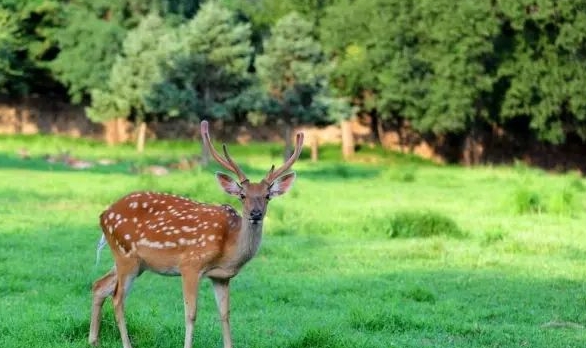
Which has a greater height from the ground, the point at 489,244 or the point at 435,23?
the point at 435,23

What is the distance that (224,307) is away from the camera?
771 cm

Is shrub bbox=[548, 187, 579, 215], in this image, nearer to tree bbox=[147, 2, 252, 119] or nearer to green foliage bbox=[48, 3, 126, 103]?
tree bbox=[147, 2, 252, 119]

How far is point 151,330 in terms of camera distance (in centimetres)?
821

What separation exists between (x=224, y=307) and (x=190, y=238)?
55cm

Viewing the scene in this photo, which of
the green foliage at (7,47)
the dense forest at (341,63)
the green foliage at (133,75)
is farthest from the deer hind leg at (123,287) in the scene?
the green foliage at (7,47)

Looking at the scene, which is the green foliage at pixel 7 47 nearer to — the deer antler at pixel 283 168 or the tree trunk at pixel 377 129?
the tree trunk at pixel 377 129

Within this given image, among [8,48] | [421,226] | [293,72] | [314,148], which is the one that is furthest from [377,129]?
[421,226]

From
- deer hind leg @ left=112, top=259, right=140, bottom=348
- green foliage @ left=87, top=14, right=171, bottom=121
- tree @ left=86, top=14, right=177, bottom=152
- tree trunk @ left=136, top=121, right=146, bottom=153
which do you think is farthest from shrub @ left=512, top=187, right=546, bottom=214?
tree trunk @ left=136, top=121, right=146, bottom=153

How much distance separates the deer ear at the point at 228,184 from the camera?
755 cm

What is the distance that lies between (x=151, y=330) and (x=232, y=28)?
2732cm

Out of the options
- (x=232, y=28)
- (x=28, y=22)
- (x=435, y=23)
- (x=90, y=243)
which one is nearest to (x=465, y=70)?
(x=435, y=23)

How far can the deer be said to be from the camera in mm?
7484

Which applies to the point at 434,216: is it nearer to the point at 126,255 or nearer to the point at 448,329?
the point at 448,329

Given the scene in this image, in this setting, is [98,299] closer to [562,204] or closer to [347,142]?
[562,204]
